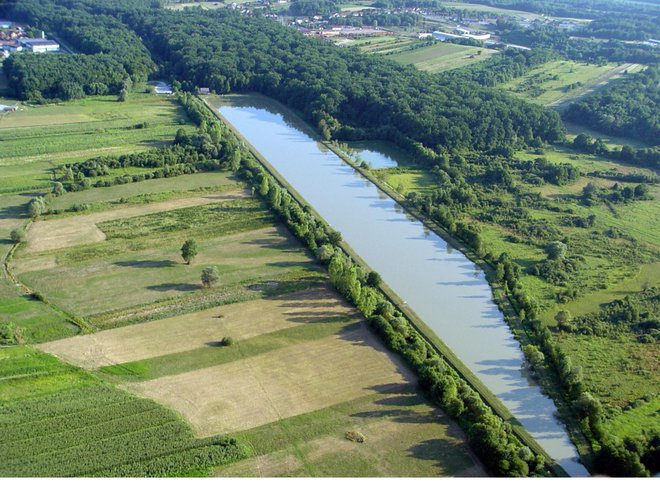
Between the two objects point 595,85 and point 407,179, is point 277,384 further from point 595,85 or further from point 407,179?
point 595,85

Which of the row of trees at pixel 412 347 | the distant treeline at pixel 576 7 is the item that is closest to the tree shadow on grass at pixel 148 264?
the row of trees at pixel 412 347

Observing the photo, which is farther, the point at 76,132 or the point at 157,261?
the point at 76,132

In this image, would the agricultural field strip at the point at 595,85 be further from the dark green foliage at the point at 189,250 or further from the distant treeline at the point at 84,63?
the dark green foliage at the point at 189,250

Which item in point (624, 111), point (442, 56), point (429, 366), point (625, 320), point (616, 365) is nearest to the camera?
point (429, 366)

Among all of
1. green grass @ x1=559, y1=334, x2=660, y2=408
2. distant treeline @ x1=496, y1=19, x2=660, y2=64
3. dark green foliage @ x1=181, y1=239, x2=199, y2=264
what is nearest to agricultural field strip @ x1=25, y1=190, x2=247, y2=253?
dark green foliage @ x1=181, y1=239, x2=199, y2=264

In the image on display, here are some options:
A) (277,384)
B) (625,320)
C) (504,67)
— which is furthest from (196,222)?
(504,67)
